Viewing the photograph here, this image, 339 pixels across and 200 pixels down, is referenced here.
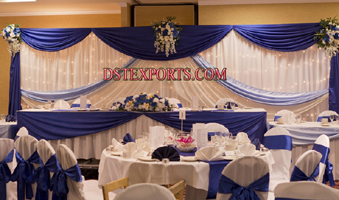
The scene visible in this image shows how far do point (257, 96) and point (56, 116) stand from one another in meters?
4.25

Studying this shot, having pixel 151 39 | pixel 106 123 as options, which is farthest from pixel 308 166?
pixel 151 39

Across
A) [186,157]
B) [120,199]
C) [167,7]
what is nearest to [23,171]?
Answer: [186,157]

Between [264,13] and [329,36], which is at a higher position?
[264,13]

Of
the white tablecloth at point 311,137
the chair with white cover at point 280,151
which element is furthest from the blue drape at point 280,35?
the chair with white cover at point 280,151

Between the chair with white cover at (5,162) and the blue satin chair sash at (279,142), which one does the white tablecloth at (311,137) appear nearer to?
the blue satin chair sash at (279,142)

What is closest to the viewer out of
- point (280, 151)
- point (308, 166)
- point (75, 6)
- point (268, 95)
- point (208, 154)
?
point (308, 166)

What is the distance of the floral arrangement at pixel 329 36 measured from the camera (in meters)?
7.93

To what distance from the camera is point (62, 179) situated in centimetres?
315

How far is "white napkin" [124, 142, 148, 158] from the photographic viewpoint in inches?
138

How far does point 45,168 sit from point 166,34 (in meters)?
5.46

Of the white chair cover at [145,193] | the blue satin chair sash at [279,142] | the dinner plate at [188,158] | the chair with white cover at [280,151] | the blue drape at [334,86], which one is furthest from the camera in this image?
the blue drape at [334,86]

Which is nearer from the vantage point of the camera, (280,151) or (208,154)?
(208,154)

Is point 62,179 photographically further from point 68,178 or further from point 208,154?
point 208,154

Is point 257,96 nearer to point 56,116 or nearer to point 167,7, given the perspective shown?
point 167,7
